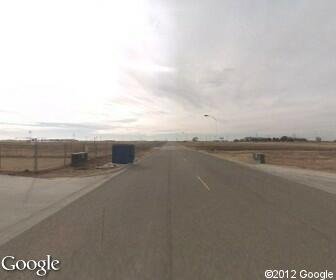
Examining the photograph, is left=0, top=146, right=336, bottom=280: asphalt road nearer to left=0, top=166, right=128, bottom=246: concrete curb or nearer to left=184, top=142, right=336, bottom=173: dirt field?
left=0, top=166, right=128, bottom=246: concrete curb

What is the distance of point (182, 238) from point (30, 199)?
676 centimetres

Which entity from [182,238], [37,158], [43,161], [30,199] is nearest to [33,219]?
[30,199]

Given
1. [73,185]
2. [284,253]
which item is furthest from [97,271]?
[73,185]

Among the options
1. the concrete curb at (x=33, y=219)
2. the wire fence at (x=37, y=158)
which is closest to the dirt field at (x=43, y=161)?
the wire fence at (x=37, y=158)

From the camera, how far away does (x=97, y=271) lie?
4.92 m

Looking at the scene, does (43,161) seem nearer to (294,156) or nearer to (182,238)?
(182,238)

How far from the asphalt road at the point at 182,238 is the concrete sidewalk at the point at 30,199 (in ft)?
1.44

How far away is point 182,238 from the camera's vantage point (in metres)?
6.64

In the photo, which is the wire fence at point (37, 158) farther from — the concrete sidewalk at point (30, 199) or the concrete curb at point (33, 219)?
→ the concrete curb at point (33, 219)

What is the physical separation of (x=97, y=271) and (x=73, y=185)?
36.2 ft

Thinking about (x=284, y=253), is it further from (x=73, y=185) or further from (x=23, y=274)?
(x=73, y=185)

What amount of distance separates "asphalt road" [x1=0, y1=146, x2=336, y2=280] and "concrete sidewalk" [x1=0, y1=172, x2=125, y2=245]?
17.3 inches

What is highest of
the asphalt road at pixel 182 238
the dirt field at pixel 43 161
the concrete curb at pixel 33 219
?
the dirt field at pixel 43 161

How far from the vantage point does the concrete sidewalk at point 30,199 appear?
8062mm
